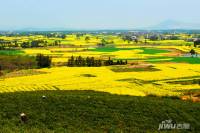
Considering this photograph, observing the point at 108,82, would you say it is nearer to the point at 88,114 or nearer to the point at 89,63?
the point at 88,114

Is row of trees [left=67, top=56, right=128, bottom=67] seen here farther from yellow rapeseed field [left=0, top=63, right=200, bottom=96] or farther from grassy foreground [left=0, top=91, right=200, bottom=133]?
grassy foreground [left=0, top=91, right=200, bottom=133]

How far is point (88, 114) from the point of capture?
24531mm

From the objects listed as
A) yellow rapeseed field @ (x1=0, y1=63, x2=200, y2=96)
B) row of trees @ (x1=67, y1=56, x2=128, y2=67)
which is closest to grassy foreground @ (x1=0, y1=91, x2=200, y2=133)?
yellow rapeseed field @ (x1=0, y1=63, x2=200, y2=96)

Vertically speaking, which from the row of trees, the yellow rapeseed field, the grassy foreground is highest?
the grassy foreground

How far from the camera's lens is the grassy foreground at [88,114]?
22609 mm

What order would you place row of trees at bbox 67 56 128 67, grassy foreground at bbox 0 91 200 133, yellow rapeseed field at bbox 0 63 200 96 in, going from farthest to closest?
row of trees at bbox 67 56 128 67 → yellow rapeseed field at bbox 0 63 200 96 → grassy foreground at bbox 0 91 200 133

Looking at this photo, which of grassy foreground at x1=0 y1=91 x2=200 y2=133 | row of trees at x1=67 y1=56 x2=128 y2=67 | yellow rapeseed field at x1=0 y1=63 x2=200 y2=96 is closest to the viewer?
grassy foreground at x1=0 y1=91 x2=200 y2=133

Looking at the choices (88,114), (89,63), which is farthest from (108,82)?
(89,63)

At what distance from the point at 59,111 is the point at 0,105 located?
13.5ft

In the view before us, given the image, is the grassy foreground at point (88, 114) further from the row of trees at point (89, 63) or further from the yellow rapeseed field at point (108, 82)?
the row of trees at point (89, 63)

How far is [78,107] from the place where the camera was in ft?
84.4

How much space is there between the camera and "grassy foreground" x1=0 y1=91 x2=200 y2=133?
22.6 m

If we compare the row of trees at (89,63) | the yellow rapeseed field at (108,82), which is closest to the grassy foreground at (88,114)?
the yellow rapeseed field at (108,82)

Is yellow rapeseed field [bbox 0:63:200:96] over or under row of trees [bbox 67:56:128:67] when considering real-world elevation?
over
